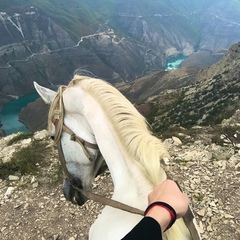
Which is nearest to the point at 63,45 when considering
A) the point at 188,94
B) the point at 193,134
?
the point at 188,94

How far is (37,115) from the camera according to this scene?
106312mm

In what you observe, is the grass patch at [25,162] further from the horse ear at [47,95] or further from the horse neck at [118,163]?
the horse neck at [118,163]

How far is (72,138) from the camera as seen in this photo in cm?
334

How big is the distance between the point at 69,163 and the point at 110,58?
17826cm

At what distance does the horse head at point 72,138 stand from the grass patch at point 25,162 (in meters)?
6.12

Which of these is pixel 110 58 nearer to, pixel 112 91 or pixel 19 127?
pixel 19 127

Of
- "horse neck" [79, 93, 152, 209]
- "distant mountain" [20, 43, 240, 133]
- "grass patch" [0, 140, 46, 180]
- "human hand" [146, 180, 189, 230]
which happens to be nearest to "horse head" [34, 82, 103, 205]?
"horse neck" [79, 93, 152, 209]

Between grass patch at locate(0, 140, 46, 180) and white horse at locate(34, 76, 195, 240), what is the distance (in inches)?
243

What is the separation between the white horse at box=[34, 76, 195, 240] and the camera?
2660 mm

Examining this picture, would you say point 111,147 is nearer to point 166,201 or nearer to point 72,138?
point 72,138

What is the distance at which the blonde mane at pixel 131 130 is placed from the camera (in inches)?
104

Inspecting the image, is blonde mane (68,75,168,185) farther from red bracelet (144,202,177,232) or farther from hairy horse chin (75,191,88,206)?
hairy horse chin (75,191,88,206)

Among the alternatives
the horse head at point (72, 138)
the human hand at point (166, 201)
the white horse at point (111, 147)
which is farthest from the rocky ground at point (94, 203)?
the human hand at point (166, 201)

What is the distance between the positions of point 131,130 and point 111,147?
11.7 inches
